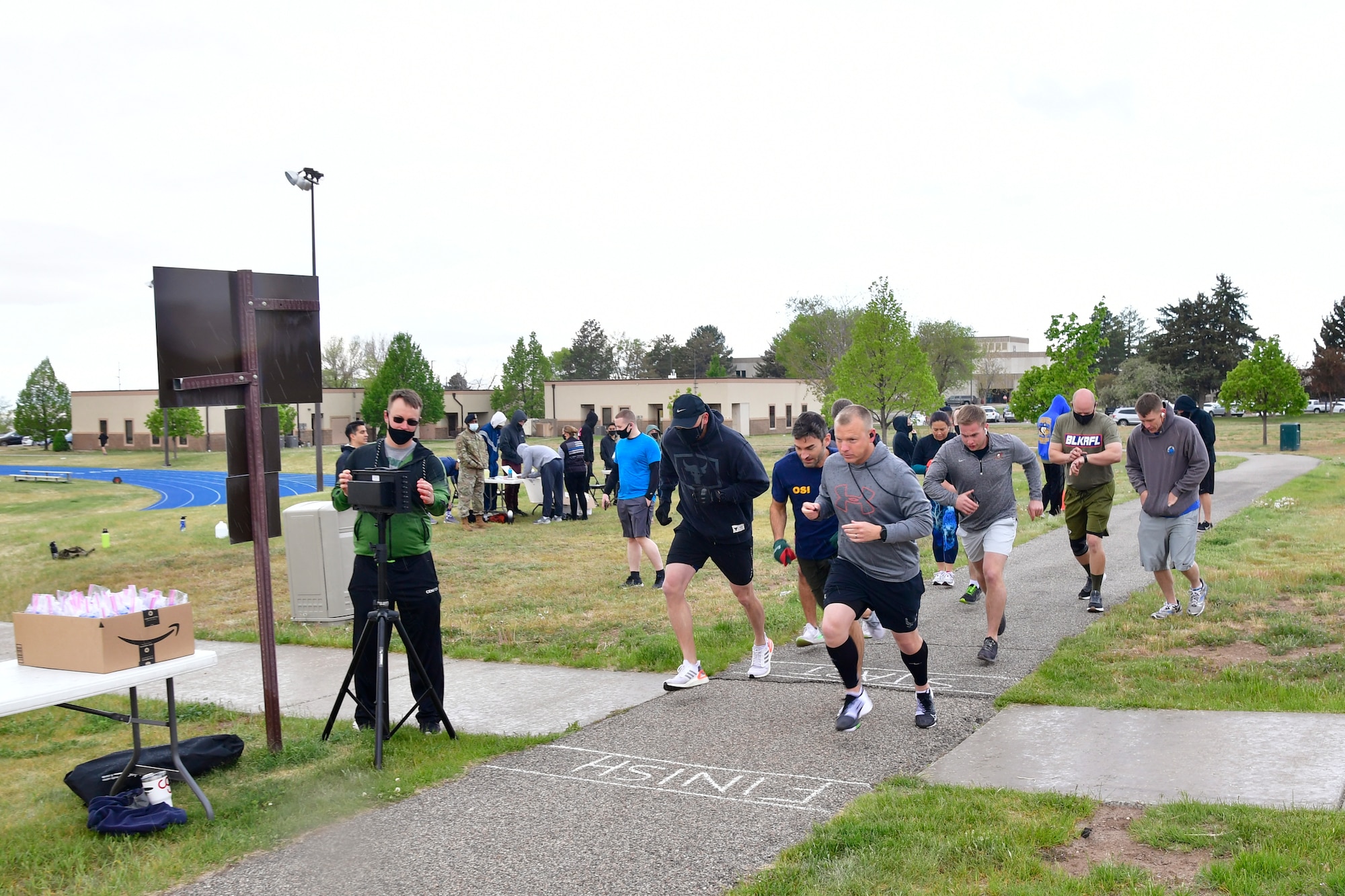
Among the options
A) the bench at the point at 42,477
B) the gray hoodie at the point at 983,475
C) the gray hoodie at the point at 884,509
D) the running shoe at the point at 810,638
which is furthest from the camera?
the bench at the point at 42,477

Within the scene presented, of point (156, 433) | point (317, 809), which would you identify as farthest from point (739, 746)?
point (156, 433)

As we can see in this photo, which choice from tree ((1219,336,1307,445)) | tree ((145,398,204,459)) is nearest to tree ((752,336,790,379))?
tree ((145,398,204,459))

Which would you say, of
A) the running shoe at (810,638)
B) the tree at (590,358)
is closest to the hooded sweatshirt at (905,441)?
the running shoe at (810,638)

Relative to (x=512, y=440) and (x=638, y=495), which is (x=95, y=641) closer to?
(x=638, y=495)

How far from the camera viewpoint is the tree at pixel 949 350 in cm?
9456

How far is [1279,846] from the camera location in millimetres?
4016

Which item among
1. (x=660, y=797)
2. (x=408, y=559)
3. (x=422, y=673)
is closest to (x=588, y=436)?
(x=408, y=559)

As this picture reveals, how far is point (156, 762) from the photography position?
5406mm

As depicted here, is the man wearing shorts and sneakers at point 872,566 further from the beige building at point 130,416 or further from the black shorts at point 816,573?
the beige building at point 130,416

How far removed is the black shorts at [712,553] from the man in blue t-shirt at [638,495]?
3.98 m

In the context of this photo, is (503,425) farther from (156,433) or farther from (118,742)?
(156,433)

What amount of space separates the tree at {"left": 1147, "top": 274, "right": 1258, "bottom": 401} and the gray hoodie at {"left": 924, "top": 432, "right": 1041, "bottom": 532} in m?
80.8

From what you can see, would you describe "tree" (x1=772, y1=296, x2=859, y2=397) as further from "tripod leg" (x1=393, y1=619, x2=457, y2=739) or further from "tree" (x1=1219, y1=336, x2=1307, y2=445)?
"tripod leg" (x1=393, y1=619, x2=457, y2=739)

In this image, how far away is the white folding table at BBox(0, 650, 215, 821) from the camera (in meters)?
4.55
